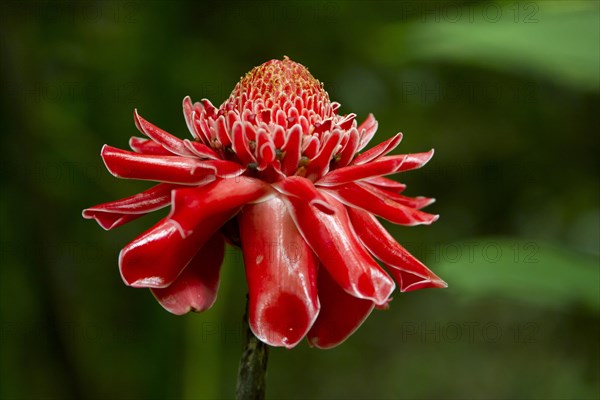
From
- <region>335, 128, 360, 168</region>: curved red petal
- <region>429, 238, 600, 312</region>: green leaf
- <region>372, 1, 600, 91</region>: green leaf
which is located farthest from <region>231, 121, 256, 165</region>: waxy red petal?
Answer: <region>429, 238, 600, 312</region>: green leaf

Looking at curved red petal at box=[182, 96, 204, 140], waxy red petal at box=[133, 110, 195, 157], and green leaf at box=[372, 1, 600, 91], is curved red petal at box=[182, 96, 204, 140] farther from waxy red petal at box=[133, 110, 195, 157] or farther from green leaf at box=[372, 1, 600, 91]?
green leaf at box=[372, 1, 600, 91]

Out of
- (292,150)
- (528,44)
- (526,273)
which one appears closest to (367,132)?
(292,150)

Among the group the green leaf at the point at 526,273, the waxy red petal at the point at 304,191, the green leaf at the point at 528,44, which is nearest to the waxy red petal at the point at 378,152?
the waxy red petal at the point at 304,191

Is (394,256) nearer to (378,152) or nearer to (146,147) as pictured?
(378,152)

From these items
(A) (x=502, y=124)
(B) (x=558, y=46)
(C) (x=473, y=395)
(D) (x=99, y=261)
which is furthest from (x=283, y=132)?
(C) (x=473, y=395)

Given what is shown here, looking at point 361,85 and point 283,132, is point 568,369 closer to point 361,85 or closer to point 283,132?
point 361,85

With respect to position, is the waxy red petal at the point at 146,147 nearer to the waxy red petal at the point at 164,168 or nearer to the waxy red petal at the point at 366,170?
the waxy red petal at the point at 164,168
